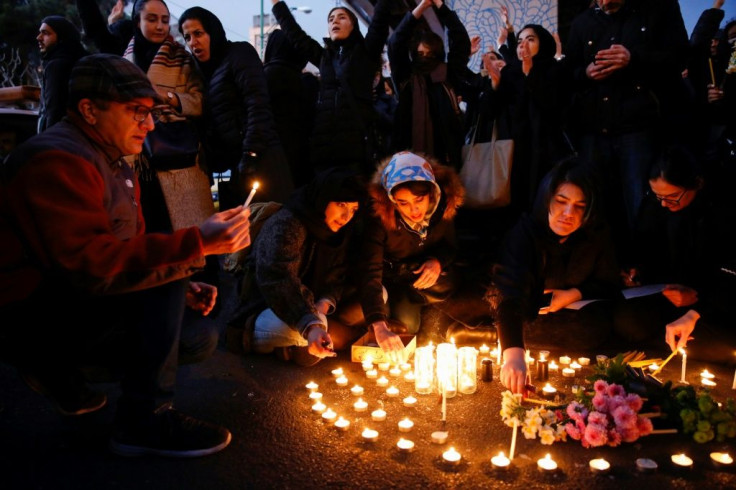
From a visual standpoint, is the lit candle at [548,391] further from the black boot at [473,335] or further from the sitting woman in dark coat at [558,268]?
the black boot at [473,335]

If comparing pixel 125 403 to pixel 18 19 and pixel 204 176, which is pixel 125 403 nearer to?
pixel 204 176

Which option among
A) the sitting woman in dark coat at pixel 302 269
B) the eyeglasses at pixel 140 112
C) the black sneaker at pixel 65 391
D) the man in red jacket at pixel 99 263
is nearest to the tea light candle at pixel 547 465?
the sitting woman in dark coat at pixel 302 269

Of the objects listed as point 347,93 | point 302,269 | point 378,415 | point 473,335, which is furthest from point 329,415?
point 347,93

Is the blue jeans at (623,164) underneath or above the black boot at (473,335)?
above

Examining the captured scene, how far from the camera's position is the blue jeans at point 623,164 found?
4266mm

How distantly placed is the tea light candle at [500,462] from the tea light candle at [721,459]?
2.85 ft

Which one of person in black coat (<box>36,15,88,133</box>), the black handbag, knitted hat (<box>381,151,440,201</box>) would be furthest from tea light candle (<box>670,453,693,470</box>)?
person in black coat (<box>36,15,88,133</box>)

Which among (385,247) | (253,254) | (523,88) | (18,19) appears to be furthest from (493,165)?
(18,19)

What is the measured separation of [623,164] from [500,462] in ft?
9.33

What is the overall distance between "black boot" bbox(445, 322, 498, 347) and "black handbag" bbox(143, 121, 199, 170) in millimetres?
2302

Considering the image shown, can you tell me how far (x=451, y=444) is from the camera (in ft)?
8.71

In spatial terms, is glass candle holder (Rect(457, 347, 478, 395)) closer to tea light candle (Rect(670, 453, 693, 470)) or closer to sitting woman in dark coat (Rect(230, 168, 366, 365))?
sitting woman in dark coat (Rect(230, 168, 366, 365))

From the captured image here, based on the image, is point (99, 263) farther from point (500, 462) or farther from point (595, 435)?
point (595, 435)

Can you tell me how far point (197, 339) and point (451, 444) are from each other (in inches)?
51.4
